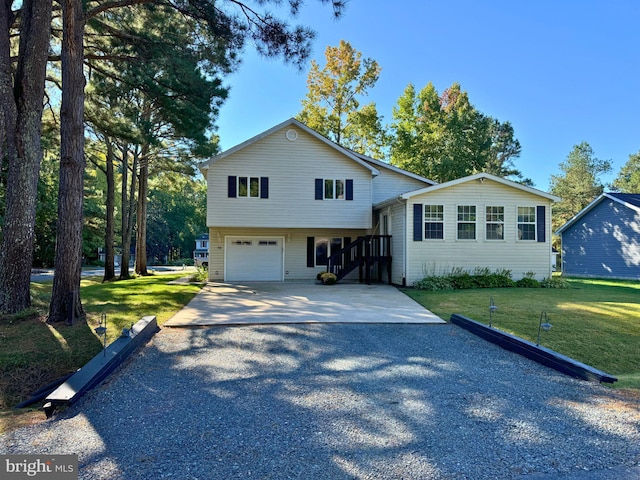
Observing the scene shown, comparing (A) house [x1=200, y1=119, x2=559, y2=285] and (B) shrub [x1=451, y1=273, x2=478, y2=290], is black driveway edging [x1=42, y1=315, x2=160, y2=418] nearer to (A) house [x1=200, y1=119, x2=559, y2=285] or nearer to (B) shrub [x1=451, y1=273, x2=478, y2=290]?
(A) house [x1=200, y1=119, x2=559, y2=285]

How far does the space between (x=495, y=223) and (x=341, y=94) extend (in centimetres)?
1533

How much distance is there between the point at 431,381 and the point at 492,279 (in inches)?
417

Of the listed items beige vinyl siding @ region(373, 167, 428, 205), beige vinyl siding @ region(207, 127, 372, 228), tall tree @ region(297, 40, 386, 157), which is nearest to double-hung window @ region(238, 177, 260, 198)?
beige vinyl siding @ region(207, 127, 372, 228)

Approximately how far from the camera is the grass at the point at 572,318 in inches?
217

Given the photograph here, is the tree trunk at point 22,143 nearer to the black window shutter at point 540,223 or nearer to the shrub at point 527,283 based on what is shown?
the shrub at point 527,283

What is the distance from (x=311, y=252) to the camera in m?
17.3

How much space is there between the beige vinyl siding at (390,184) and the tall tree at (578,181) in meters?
26.5

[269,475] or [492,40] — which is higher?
[492,40]

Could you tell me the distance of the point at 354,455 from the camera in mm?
2752

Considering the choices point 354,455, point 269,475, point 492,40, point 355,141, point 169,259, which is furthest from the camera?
point 169,259

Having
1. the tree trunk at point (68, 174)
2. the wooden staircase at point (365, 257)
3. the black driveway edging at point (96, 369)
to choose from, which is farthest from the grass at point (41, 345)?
the wooden staircase at point (365, 257)

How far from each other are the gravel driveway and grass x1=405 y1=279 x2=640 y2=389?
1229mm

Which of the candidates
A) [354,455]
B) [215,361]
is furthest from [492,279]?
[354,455]

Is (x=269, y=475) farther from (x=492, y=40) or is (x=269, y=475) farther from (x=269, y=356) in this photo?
(x=492, y=40)
